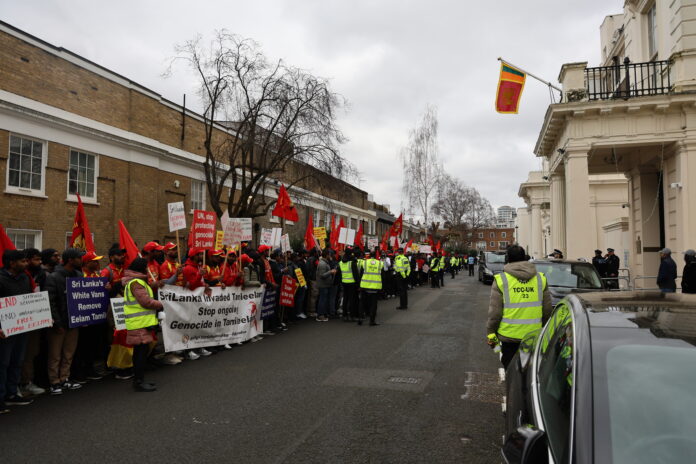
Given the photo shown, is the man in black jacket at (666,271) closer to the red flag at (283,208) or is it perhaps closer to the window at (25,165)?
the red flag at (283,208)

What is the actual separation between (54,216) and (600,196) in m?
27.8

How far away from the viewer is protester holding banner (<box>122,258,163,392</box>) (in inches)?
257

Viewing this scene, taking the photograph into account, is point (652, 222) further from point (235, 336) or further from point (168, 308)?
point (168, 308)

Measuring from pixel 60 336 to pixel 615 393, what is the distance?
6.70m

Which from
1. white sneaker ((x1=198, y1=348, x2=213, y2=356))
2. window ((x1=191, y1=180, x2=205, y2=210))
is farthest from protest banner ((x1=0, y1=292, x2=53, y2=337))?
window ((x1=191, y1=180, x2=205, y2=210))

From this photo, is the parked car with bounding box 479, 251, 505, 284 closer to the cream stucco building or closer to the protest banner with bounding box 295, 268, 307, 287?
the cream stucco building

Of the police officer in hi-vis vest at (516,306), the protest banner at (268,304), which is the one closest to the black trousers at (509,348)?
the police officer in hi-vis vest at (516,306)

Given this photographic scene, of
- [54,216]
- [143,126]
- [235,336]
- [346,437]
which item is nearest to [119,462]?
[346,437]

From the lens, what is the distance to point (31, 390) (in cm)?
636

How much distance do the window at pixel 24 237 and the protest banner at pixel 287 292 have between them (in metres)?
8.68

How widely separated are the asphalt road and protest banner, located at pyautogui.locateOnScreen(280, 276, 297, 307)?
2.87m

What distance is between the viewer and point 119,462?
Result: 13.9 feet

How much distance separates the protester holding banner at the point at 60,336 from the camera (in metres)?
6.50

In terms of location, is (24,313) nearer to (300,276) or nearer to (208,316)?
(208,316)
